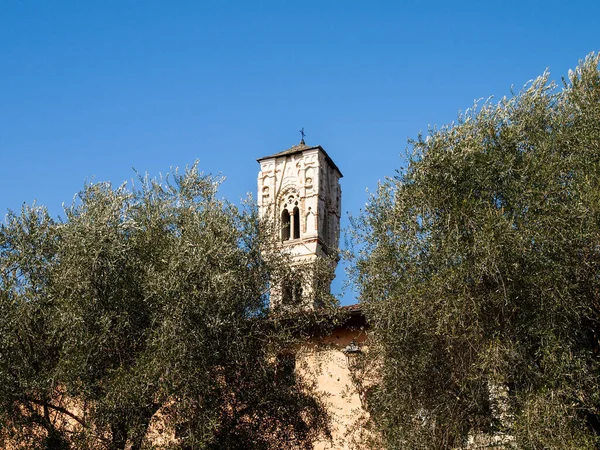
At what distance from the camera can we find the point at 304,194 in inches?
1738

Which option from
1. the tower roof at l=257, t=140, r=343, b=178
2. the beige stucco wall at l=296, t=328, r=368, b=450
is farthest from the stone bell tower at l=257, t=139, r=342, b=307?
the beige stucco wall at l=296, t=328, r=368, b=450

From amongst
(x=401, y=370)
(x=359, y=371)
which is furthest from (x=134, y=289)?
(x=359, y=371)

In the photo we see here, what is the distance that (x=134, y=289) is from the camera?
15000 mm

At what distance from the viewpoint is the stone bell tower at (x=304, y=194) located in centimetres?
4316

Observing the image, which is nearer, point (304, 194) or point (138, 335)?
point (138, 335)

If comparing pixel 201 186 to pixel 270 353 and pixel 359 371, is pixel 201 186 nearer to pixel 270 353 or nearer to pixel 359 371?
pixel 270 353

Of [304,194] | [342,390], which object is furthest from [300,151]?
[342,390]

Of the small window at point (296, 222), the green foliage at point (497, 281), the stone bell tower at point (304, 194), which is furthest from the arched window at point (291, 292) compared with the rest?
the small window at point (296, 222)

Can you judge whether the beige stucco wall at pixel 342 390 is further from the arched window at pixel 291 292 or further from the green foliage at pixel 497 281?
the green foliage at pixel 497 281

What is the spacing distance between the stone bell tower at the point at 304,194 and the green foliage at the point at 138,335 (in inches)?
1033

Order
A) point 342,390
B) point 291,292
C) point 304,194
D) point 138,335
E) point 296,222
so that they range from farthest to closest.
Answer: point 296,222
point 304,194
point 342,390
point 291,292
point 138,335

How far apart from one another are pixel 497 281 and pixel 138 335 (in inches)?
261

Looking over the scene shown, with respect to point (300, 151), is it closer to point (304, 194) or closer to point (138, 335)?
point (304, 194)

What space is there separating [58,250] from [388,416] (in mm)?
6985
